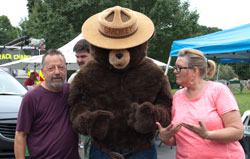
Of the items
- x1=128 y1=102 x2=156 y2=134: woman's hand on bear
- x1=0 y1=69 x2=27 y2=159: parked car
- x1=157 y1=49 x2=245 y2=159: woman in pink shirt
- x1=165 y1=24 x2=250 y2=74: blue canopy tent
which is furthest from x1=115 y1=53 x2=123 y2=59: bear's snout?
x1=165 y1=24 x2=250 y2=74: blue canopy tent

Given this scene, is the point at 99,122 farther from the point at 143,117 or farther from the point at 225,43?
the point at 225,43

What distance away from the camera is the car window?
4611mm

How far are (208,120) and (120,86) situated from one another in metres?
0.73

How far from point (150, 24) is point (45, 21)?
20.2 metres

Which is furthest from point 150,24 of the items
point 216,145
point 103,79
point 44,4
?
point 44,4

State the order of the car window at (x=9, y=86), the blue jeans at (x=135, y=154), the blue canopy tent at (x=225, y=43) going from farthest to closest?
the blue canopy tent at (x=225, y=43) < the car window at (x=9, y=86) < the blue jeans at (x=135, y=154)

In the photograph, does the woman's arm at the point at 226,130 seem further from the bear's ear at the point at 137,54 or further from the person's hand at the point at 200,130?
the bear's ear at the point at 137,54

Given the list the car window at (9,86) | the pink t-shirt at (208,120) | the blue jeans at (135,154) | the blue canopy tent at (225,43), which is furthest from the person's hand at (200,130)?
the blue canopy tent at (225,43)

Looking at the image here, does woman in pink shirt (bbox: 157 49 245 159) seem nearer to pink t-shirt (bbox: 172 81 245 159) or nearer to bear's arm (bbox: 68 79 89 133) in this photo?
pink t-shirt (bbox: 172 81 245 159)

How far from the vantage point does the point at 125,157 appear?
2197 millimetres

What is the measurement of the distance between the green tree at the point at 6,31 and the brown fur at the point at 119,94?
150ft

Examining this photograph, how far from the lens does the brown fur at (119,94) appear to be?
7.07 ft

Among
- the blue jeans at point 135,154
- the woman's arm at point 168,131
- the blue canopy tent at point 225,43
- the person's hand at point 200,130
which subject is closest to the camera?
the person's hand at point 200,130

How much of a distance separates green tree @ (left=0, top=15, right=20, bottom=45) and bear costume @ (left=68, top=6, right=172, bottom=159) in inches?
1799
